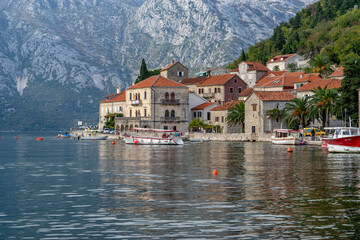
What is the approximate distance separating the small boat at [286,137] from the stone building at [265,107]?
7116 mm

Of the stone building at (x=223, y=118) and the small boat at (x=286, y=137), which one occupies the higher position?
the stone building at (x=223, y=118)

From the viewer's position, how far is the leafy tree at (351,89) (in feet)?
286

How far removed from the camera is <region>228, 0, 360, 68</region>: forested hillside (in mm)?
137600

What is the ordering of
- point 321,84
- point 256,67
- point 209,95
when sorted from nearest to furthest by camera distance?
1. point 321,84
2. point 209,95
3. point 256,67

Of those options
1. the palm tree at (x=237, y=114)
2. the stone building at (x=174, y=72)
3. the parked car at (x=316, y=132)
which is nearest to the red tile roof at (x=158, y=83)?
the palm tree at (x=237, y=114)

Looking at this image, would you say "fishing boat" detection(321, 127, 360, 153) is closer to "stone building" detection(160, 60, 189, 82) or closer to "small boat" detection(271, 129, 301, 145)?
"small boat" detection(271, 129, 301, 145)

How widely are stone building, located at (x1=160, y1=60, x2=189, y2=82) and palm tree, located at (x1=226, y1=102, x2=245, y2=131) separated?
36.8 m

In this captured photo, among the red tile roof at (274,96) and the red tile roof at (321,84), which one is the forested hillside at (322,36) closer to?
the red tile roof at (321,84)

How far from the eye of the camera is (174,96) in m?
127

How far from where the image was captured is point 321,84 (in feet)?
345

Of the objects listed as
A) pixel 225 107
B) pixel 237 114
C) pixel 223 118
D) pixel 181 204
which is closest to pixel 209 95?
pixel 225 107

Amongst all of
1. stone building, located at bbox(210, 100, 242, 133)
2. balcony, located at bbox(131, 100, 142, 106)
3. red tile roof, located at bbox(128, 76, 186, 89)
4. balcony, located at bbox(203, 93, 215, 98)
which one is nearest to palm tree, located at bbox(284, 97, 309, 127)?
stone building, located at bbox(210, 100, 242, 133)

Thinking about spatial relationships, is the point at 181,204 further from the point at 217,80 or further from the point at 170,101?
the point at 217,80

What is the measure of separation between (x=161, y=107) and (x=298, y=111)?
36888 millimetres
